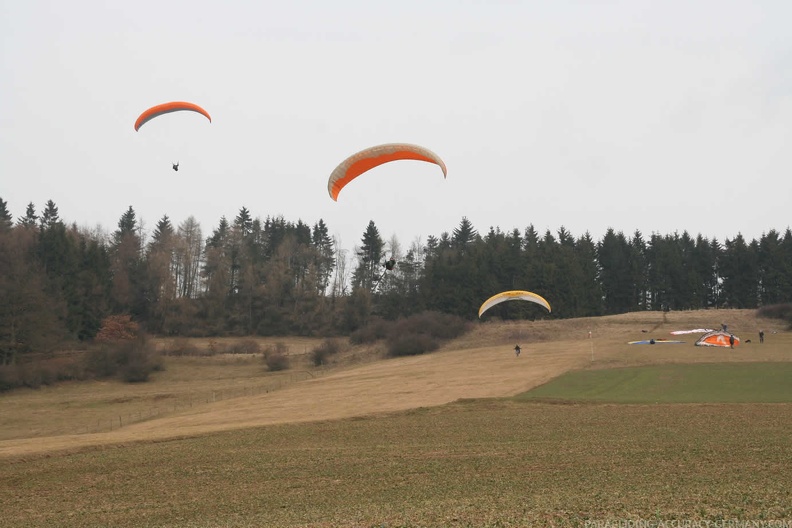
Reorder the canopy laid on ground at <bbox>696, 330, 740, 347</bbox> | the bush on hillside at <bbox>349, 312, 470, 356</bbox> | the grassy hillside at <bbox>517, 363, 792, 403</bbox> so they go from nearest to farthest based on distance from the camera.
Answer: the grassy hillside at <bbox>517, 363, 792, 403</bbox>
the canopy laid on ground at <bbox>696, 330, 740, 347</bbox>
the bush on hillside at <bbox>349, 312, 470, 356</bbox>

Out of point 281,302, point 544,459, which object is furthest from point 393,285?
point 544,459

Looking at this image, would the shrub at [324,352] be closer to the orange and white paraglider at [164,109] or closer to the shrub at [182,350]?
the shrub at [182,350]

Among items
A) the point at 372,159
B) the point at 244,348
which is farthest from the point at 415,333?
the point at 372,159

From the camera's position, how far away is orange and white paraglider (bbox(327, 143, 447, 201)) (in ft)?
86.7

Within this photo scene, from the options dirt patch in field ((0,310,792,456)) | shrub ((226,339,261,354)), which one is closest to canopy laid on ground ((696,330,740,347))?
dirt patch in field ((0,310,792,456))

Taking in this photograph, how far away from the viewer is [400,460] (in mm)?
23625

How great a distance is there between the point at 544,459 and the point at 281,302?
92.1 meters

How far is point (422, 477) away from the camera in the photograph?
20875 mm

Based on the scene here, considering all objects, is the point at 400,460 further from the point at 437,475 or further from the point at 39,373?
the point at 39,373

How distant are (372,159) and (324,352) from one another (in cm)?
5253

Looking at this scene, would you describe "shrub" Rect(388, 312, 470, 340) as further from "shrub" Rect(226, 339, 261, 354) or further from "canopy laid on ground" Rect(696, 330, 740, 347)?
"canopy laid on ground" Rect(696, 330, 740, 347)

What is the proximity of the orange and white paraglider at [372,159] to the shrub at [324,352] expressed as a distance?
50764 millimetres

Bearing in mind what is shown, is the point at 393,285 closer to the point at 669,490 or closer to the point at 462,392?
the point at 462,392

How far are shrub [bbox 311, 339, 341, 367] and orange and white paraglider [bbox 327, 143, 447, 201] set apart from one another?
167 ft
